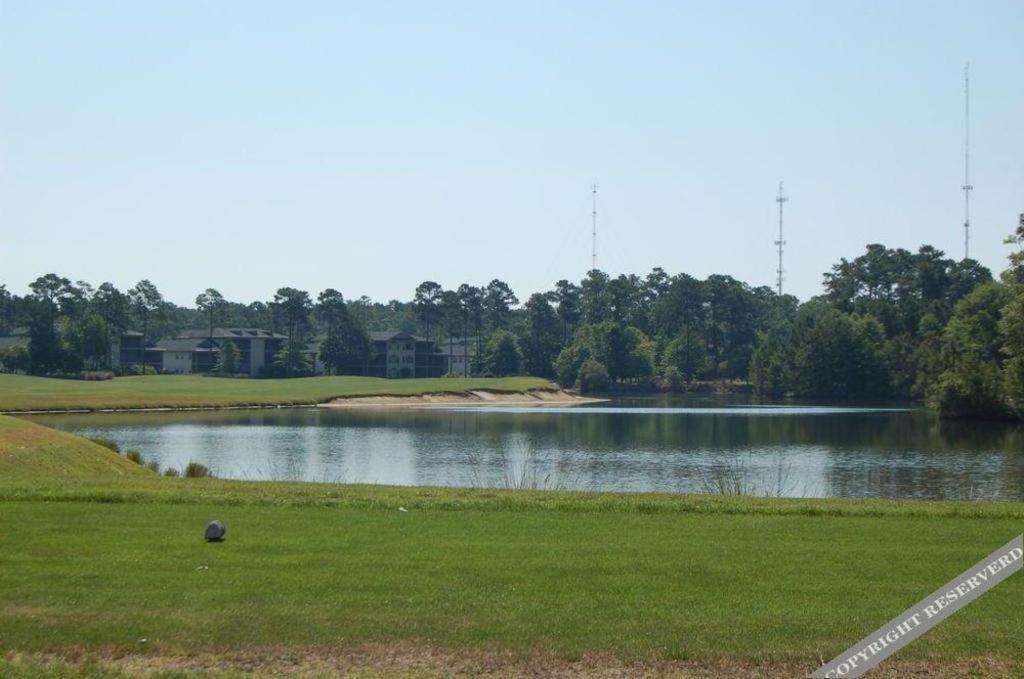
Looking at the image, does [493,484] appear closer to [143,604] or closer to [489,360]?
[143,604]

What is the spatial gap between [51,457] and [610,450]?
26152 millimetres

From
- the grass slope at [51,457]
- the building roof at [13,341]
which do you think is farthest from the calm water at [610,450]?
the building roof at [13,341]

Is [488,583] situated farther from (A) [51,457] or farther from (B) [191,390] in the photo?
(B) [191,390]

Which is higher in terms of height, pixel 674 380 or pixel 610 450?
pixel 674 380

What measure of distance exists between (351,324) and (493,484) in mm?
135368

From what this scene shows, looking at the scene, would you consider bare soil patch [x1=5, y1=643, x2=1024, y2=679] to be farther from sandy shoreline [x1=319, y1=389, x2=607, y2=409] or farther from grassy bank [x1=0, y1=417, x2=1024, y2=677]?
sandy shoreline [x1=319, y1=389, x2=607, y2=409]

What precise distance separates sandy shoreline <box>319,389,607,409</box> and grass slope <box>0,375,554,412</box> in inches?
60.1

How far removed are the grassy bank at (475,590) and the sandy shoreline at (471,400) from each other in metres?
87.2

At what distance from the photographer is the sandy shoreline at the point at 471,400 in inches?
4304

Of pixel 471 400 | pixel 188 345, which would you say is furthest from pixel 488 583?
pixel 188 345

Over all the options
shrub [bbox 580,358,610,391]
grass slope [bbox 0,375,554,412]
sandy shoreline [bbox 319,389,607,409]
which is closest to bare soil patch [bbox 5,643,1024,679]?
grass slope [bbox 0,375,554,412]

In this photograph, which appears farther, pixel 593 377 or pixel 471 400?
pixel 593 377

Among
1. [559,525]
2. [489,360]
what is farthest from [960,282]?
[559,525]

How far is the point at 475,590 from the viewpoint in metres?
13.5
